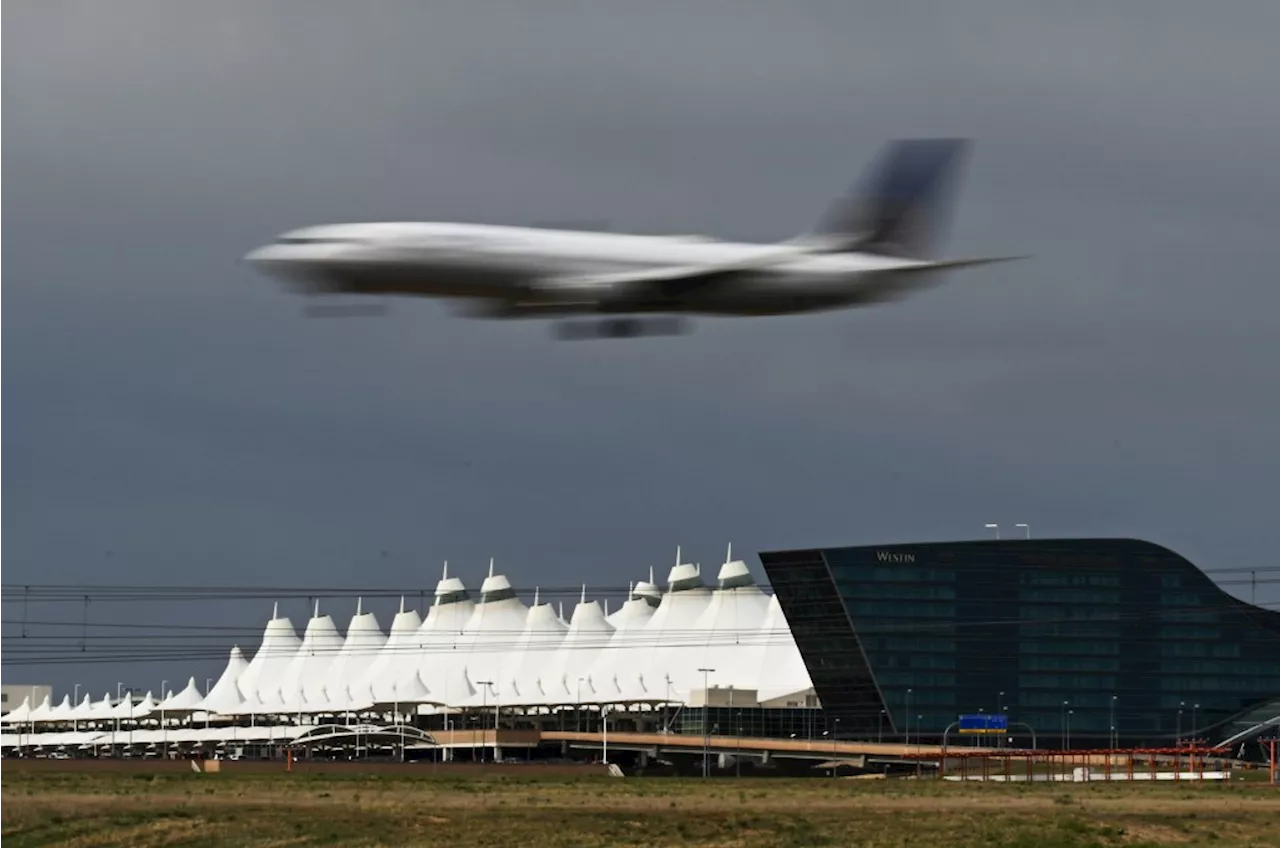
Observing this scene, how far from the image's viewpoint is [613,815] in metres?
99.1

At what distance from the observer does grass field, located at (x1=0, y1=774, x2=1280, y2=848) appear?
90812mm

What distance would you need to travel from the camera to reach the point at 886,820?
99438 mm

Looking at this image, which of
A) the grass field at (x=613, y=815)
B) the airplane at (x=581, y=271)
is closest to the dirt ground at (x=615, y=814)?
the grass field at (x=613, y=815)

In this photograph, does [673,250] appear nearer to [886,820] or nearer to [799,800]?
[886,820]

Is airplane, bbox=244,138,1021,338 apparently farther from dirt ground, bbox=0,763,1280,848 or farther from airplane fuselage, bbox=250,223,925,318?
dirt ground, bbox=0,763,1280,848

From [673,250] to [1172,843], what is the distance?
160 feet

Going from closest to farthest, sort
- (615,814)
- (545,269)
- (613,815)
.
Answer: (545,269)
(613,815)
(615,814)

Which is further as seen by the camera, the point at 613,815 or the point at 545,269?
the point at 613,815

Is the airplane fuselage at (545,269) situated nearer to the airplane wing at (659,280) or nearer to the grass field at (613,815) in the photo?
the airplane wing at (659,280)

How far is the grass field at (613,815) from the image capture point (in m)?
90.8

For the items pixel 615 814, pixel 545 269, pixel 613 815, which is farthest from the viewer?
pixel 615 814

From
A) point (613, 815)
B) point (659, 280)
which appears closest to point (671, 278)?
point (659, 280)

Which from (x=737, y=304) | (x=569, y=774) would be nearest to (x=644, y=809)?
(x=569, y=774)

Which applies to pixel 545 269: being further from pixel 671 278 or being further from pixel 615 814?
pixel 615 814
